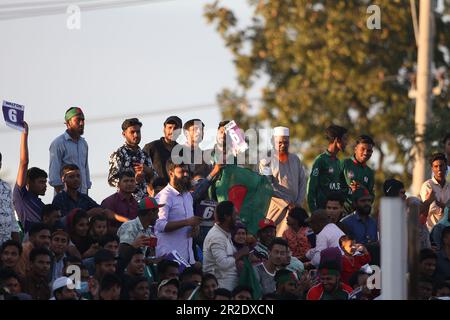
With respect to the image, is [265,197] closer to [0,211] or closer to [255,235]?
[255,235]

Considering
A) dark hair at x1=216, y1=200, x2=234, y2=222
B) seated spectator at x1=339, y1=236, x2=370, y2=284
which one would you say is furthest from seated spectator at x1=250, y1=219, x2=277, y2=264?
seated spectator at x1=339, y1=236, x2=370, y2=284

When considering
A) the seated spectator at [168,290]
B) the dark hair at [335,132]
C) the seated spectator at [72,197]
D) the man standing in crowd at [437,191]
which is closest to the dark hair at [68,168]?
the seated spectator at [72,197]

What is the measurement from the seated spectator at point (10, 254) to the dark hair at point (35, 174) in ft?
5.18

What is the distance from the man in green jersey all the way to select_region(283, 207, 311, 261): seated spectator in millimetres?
1190

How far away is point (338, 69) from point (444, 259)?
59.3ft

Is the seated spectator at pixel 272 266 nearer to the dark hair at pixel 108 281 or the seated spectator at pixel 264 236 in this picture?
the seated spectator at pixel 264 236

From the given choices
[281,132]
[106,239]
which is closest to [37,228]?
[106,239]

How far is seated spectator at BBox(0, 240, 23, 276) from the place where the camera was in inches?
768

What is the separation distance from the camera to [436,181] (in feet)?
78.4

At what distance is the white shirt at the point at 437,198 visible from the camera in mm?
23703

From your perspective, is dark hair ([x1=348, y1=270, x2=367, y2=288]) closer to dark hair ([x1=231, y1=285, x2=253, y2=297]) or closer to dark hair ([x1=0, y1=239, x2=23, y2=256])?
dark hair ([x1=231, y1=285, x2=253, y2=297])
